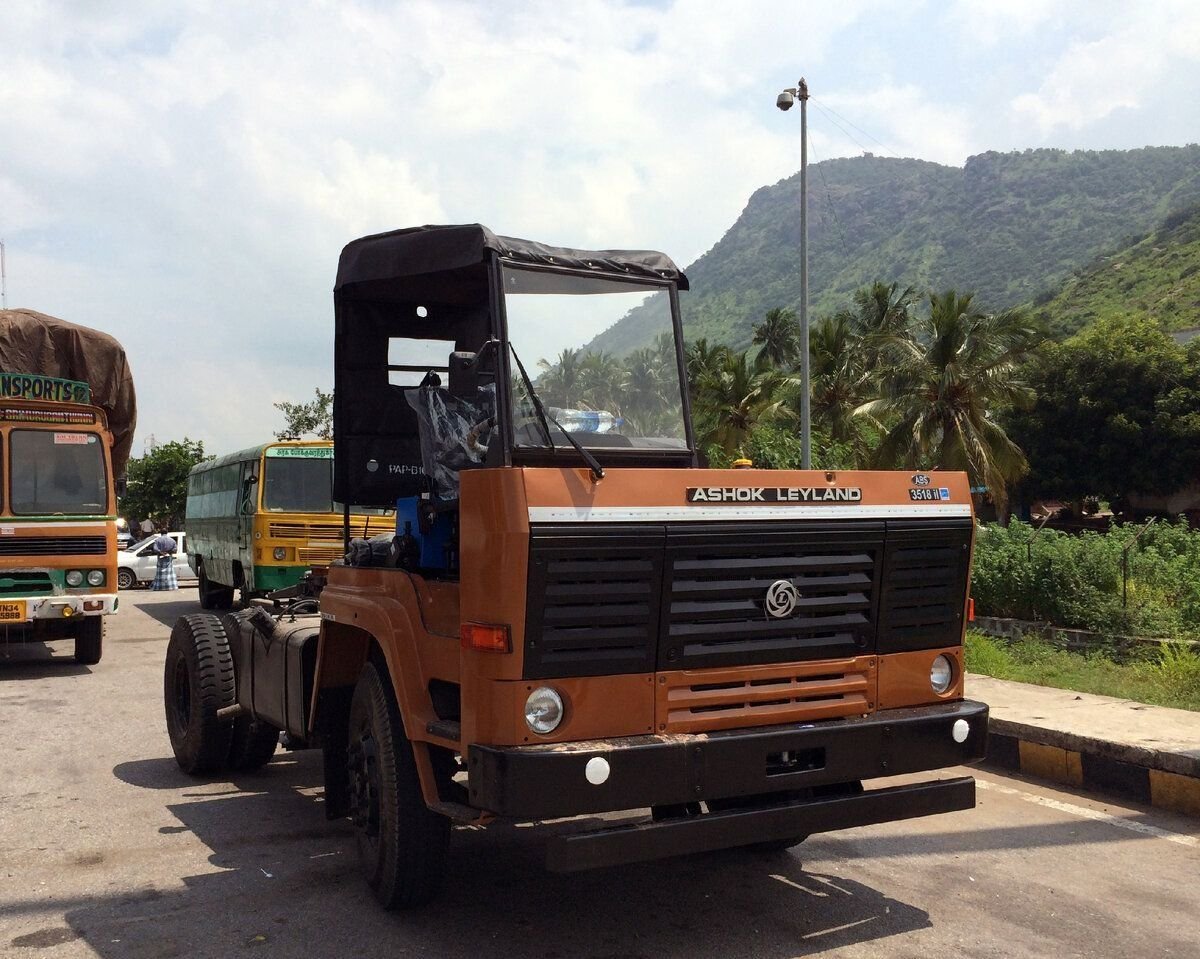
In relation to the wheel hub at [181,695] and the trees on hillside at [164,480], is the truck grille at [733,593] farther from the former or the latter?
the trees on hillside at [164,480]

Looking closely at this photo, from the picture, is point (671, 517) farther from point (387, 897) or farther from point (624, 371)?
point (387, 897)

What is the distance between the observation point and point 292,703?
19.7ft

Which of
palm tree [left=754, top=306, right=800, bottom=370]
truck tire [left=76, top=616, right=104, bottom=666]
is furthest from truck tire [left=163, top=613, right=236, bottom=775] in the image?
palm tree [left=754, top=306, right=800, bottom=370]

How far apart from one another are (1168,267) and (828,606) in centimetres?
8629

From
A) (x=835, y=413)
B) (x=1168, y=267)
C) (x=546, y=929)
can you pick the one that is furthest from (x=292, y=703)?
(x=1168, y=267)

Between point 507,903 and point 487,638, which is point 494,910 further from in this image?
point 487,638

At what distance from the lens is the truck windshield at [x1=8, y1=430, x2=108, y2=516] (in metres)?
11.9

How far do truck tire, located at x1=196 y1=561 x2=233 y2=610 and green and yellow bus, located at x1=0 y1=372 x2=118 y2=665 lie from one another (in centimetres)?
683

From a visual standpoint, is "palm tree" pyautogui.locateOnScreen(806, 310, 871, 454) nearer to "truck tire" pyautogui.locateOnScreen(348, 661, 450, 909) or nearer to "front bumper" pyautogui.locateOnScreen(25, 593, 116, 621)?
"front bumper" pyautogui.locateOnScreen(25, 593, 116, 621)

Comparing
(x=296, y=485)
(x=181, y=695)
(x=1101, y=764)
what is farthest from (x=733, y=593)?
(x=296, y=485)

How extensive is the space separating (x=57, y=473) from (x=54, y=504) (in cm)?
32

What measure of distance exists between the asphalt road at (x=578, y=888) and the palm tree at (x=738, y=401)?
111 ft

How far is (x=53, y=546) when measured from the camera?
12.0 metres

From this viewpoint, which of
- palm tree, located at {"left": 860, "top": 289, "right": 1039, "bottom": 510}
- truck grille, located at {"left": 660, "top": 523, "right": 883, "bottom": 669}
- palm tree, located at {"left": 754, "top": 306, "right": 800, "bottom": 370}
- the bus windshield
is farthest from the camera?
palm tree, located at {"left": 754, "top": 306, "right": 800, "bottom": 370}
